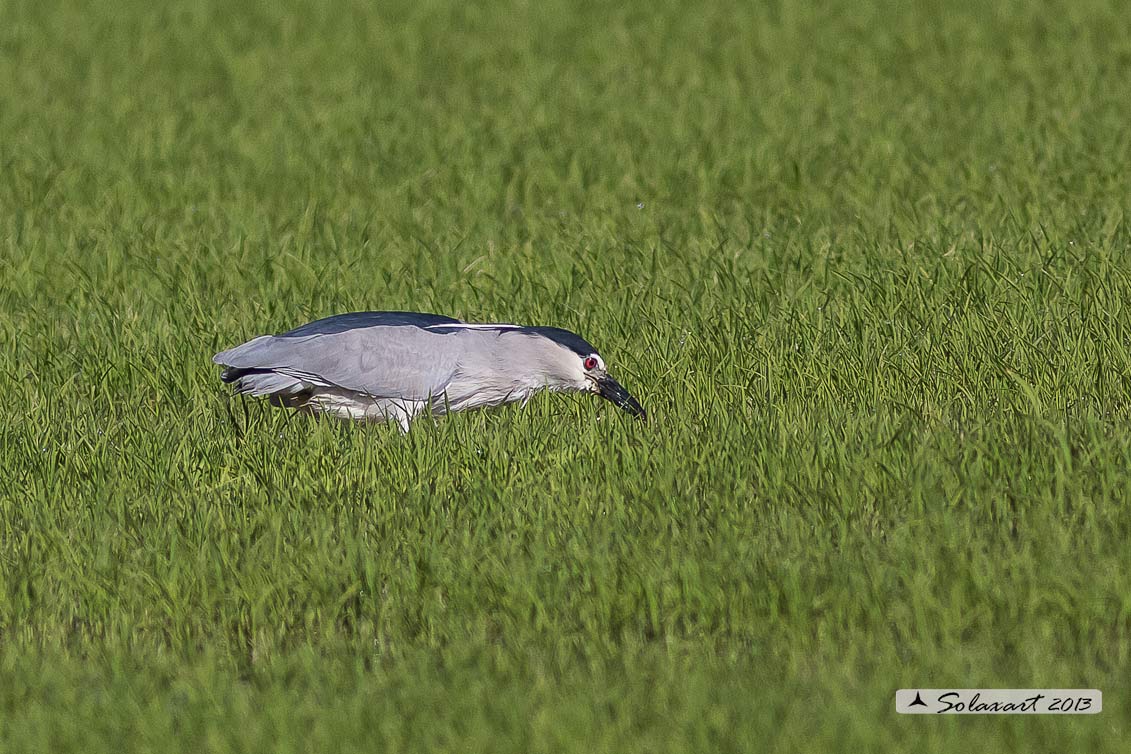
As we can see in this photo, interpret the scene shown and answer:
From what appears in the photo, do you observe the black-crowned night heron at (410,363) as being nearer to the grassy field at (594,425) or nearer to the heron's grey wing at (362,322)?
the heron's grey wing at (362,322)

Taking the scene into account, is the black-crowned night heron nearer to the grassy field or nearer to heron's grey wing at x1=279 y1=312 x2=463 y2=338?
heron's grey wing at x1=279 y1=312 x2=463 y2=338

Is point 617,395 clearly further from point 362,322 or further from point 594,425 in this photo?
point 362,322

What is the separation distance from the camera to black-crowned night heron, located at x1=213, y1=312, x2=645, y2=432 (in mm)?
6016

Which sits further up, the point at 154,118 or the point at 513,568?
the point at 154,118

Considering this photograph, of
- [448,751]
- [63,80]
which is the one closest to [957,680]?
[448,751]

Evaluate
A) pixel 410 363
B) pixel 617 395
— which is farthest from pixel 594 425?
pixel 410 363

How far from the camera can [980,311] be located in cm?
670

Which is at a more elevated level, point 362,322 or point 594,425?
point 362,322

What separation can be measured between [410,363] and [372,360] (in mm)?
148

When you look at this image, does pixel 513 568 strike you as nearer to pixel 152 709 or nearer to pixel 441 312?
pixel 152 709

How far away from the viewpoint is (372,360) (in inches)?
238

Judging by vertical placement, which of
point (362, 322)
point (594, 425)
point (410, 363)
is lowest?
point (594, 425)

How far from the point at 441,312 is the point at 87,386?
158 cm

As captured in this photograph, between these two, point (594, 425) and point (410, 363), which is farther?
point (410, 363)
